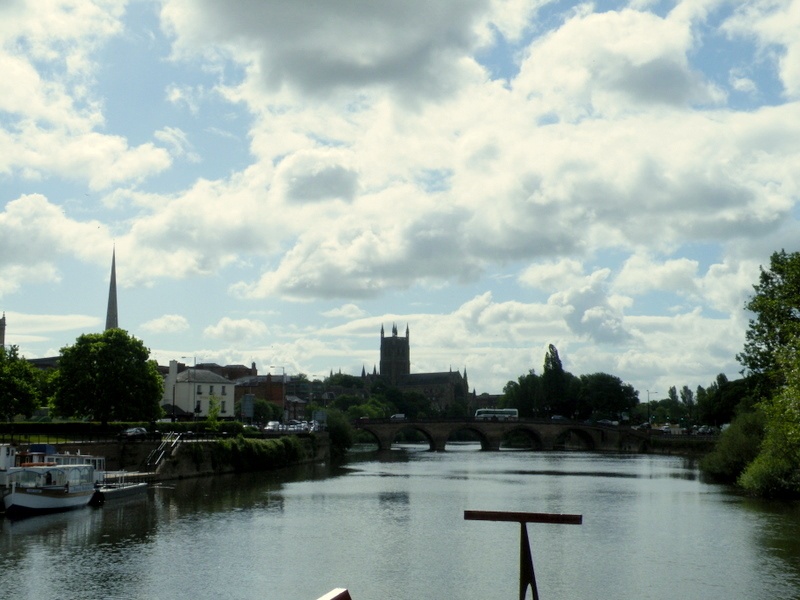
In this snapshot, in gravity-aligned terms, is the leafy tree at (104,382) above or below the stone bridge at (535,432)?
above

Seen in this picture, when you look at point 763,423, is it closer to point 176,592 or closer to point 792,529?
point 792,529

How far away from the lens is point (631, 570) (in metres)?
34.1

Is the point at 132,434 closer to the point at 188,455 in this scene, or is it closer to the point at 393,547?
the point at 188,455

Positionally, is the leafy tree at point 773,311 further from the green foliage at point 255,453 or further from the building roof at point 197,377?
the building roof at point 197,377

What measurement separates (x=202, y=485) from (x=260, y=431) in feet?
94.7

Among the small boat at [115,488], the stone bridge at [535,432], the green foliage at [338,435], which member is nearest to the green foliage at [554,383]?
the stone bridge at [535,432]

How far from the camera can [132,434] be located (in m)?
78.7

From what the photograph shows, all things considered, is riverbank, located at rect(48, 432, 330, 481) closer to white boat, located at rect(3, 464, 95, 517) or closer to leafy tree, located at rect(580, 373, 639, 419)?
white boat, located at rect(3, 464, 95, 517)

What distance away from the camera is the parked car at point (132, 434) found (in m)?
75.2

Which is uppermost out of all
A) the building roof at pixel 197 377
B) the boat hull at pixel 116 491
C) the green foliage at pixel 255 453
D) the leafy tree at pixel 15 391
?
the building roof at pixel 197 377

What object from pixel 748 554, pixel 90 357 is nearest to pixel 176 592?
pixel 748 554

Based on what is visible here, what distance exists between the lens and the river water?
3081cm

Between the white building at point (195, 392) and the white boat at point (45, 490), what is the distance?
72.5 m

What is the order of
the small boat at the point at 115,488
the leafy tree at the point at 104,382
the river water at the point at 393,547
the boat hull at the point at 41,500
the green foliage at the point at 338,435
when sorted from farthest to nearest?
the green foliage at the point at 338,435
the leafy tree at the point at 104,382
the small boat at the point at 115,488
the boat hull at the point at 41,500
the river water at the point at 393,547
